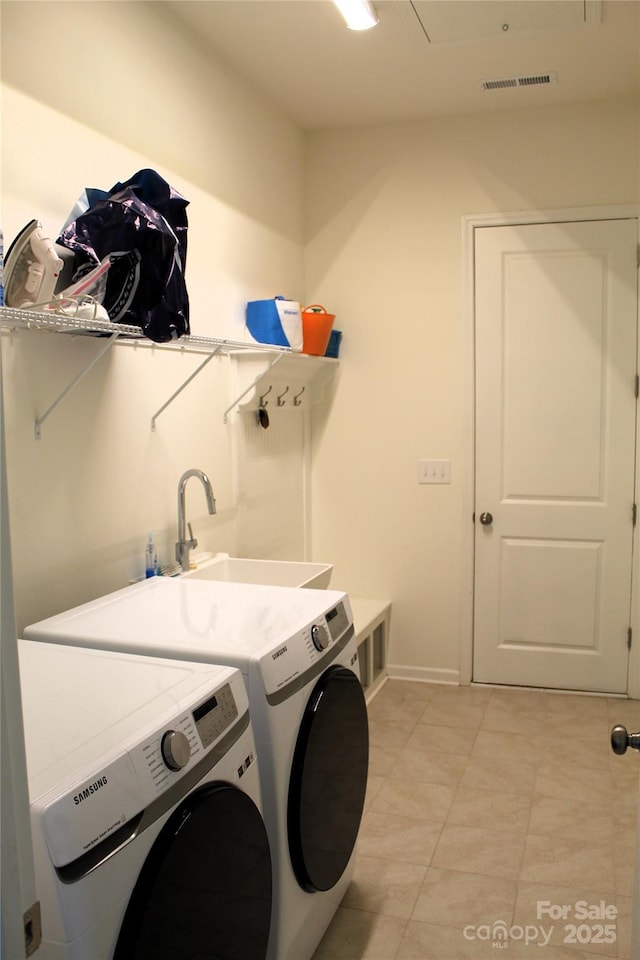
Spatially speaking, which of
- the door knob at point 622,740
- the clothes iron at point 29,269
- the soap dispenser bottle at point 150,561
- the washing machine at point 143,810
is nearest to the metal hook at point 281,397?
the soap dispenser bottle at point 150,561

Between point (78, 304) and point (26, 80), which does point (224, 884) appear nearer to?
point (78, 304)

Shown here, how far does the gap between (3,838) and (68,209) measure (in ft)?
6.04

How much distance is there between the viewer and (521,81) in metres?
3.26

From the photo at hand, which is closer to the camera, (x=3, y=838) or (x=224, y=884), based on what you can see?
(x=3, y=838)

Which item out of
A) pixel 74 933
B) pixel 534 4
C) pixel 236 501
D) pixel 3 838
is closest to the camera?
pixel 3 838

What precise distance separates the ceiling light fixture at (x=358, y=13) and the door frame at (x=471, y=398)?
131 centimetres

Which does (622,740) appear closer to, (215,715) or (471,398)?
(215,715)

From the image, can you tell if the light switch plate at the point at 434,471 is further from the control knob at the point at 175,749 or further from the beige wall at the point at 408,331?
the control knob at the point at 175,749

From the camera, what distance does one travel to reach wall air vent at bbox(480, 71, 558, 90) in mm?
3217

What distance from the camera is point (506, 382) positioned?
12.3ft

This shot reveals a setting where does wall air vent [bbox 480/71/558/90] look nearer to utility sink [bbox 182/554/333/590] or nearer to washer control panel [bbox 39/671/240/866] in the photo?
utility sink [bbox 182/554/333/590]

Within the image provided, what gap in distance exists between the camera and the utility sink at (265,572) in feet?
8.89

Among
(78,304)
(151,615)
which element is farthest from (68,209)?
(151,615)

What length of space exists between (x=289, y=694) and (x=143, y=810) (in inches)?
21.9
